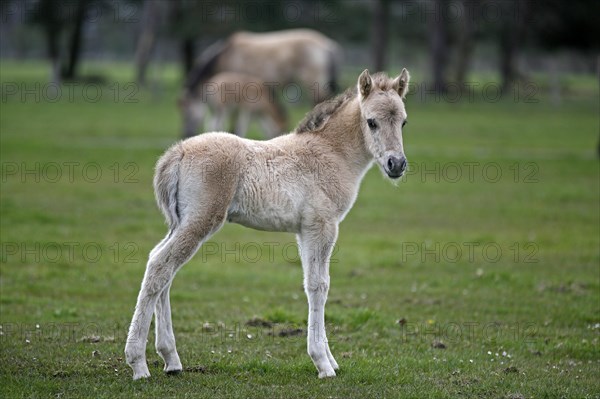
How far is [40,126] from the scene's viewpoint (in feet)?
106

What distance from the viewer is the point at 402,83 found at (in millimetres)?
8781

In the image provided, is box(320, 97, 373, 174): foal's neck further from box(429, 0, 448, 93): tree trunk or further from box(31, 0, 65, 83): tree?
box(31, 0, 65, 83): tree

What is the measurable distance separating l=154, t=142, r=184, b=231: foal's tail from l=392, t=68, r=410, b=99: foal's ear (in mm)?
2316

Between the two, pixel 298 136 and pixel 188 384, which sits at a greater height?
pixel 298 136

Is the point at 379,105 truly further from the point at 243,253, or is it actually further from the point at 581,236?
the point at 581,236

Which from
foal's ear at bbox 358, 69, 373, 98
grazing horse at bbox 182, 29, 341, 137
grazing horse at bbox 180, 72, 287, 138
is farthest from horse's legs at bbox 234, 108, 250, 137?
foal's ear at bbox 358, 69, 373, 98

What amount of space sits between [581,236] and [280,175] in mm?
10251

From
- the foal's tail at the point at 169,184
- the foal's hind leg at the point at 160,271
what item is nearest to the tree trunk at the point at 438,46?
the foal's tail at the point at 169,184

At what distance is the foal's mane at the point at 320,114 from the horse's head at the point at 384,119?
0.36 metres

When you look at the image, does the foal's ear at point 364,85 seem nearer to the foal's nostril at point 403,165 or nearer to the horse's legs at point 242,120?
the foal's nostril at point 403,165

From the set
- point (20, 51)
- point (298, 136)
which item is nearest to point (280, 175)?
point (298, 136)

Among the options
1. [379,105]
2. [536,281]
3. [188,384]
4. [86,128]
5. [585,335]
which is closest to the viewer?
[188,384]

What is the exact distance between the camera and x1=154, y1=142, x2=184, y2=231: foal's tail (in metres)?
7.84

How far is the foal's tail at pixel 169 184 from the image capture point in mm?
7844
